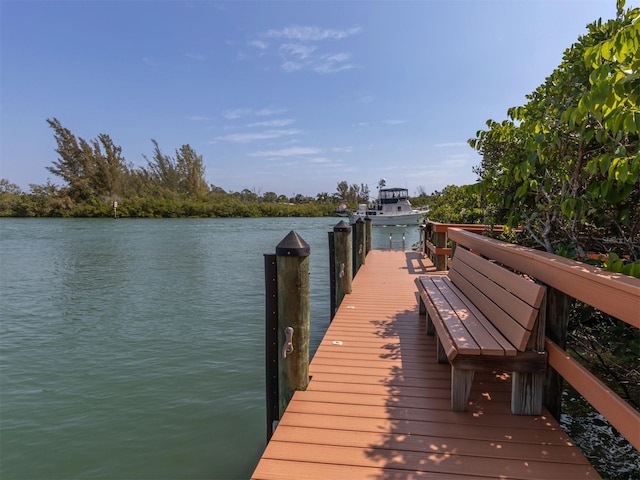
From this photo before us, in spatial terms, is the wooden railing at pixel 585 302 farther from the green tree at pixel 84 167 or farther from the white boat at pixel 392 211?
the green tree at pixel 84 167

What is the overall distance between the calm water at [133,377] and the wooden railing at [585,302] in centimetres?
232

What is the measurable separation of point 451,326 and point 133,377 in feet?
12.8

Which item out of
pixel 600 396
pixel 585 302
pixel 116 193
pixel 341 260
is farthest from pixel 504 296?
pixel 116 193

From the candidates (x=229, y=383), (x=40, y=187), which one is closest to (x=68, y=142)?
(x=40, y=187)

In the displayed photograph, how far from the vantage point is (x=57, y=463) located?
3.26 meters

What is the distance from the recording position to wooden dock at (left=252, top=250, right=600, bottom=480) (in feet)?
6.38

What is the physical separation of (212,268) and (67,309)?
17.7ft

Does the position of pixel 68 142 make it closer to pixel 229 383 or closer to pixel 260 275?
pixel 260 275

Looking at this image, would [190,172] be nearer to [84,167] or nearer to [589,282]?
[84,167]

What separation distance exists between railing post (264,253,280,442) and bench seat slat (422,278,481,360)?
3.78 feet

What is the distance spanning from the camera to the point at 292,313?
279 centimetres

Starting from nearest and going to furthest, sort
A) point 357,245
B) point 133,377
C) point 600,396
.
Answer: point 600,396 < point 133,377 < point 357,245

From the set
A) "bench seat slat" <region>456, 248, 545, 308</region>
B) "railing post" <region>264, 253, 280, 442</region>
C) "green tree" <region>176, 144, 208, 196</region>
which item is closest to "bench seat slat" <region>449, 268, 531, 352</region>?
"bench seat slat" <region>456, 248, 545, 308</region>

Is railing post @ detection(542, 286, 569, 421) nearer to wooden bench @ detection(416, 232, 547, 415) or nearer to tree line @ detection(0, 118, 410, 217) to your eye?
wooden bench @ detection(416, 232, 547, 415)
